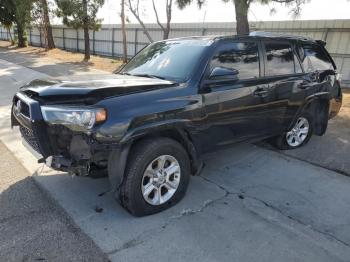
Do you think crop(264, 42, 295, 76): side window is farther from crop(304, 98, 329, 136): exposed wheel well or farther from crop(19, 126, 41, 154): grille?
crop(19, 126, 41, 154): grille

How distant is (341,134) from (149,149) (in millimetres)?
4756

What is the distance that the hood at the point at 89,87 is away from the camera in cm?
326

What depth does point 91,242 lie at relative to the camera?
313cm

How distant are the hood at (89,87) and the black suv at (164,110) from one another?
0.01 m

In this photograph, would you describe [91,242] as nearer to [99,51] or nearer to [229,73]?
[229,73]

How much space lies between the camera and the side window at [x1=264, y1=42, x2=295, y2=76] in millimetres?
4781

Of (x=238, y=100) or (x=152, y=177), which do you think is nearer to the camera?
(x=152, y=177)

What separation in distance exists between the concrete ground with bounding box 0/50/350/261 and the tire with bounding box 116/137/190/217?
130 mm

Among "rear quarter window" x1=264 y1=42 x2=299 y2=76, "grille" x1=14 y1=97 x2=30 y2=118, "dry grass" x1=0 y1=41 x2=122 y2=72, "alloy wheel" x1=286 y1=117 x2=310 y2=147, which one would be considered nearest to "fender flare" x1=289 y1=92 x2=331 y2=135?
"alloy wheel" x1=286 y1=117 x2=310 y2=147

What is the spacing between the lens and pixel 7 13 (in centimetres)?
2920

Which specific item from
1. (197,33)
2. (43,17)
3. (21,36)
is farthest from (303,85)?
(21,36)

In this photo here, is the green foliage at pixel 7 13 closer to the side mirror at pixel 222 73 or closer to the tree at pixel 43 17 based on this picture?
the tree at pixel 43 17

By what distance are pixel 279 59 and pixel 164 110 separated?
7.80 ft

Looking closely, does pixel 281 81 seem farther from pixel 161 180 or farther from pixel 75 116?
pixel 75 116
